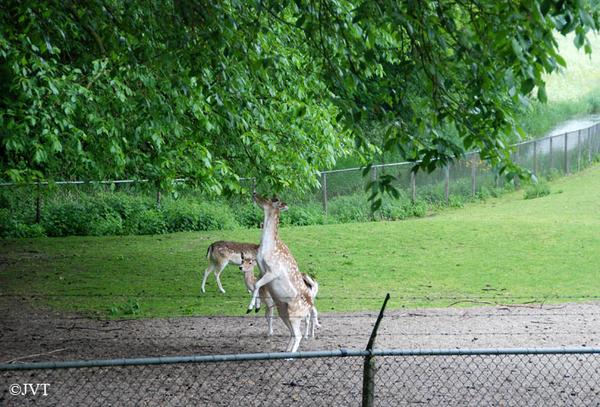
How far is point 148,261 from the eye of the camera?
16969 millimetres

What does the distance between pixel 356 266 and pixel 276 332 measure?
21.9 ft

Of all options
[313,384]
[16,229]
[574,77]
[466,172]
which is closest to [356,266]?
[313,384]

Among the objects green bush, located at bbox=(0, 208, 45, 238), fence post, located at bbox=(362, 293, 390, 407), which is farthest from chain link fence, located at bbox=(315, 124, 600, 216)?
fence post, located at bbox=(362, 293, 390, 407)

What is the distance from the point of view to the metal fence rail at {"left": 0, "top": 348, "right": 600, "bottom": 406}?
7148 millimetres

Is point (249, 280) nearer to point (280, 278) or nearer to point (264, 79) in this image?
point (280, 278)

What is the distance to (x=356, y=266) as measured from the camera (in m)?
16.5

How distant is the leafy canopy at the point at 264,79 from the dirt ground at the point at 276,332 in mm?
2512

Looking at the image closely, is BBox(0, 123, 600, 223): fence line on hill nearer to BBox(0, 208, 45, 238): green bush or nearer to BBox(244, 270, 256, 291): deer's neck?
BBox(0, 208, 45, 238): green bush

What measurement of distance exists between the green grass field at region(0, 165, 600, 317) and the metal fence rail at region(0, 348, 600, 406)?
2.20 metres

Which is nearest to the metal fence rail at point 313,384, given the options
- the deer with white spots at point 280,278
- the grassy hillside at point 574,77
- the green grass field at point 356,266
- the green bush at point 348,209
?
the deer with white spots at point 280,278

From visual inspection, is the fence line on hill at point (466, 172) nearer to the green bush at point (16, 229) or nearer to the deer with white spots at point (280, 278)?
the green bush at point (16, 229)

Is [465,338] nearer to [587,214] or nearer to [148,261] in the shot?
[148,261]

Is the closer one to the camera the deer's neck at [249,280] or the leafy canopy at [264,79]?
the leafy canopy at [264,79]

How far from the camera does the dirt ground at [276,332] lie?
9039 mm
